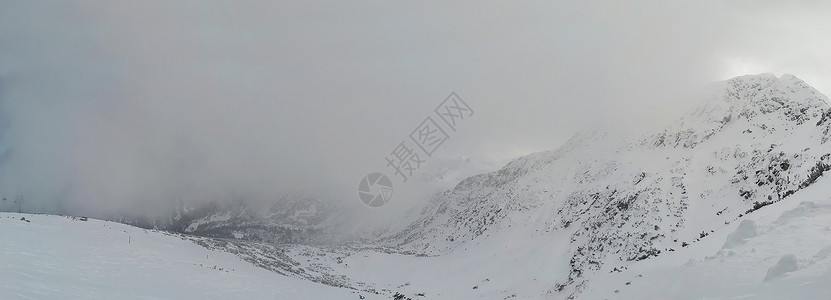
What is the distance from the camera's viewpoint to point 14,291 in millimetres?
12195

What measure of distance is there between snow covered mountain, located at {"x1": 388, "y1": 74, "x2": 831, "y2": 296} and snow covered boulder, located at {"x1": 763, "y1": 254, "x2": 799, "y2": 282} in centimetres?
1804

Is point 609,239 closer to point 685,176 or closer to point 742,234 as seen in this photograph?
point 685,176

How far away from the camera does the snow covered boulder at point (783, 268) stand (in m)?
9.20

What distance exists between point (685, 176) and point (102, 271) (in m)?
65.1

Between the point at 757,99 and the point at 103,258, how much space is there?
8361 centimetres

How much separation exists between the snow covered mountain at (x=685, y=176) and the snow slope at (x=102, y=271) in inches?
910

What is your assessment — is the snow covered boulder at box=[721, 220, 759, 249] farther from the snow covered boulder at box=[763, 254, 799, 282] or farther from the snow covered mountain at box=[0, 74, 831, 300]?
the snow covered boulder at box=[763, 254, 799, 282]

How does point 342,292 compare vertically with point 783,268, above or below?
below

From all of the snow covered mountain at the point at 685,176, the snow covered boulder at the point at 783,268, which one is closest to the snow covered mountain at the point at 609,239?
the snow covered boulder at the point at 783,268

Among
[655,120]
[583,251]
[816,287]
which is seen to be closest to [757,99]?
[655,120]

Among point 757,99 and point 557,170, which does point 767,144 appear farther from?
point 557,170

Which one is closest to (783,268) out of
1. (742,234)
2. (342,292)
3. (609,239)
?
(742,234)

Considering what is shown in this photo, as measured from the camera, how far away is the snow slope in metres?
14.8

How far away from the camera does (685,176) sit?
60.1m
